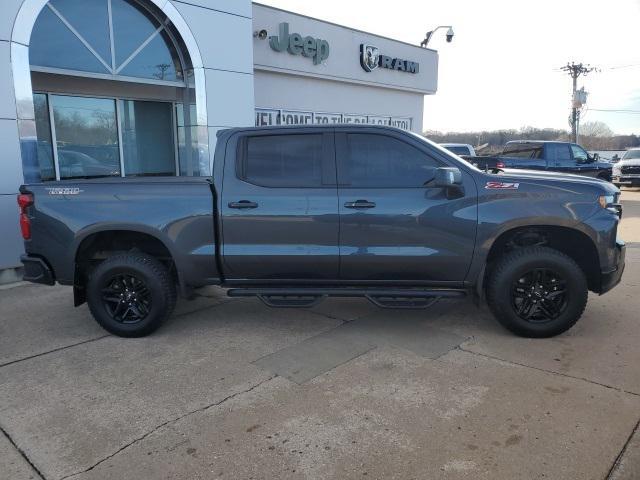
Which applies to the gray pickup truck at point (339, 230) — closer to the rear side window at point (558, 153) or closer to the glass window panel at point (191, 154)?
the glass window panel at point (191, 154)

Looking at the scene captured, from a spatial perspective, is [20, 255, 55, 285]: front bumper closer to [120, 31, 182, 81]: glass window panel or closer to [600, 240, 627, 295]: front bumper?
[120, 31, 182, 81]: glass window panel

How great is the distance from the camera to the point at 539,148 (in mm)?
15641

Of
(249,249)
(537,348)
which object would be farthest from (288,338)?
(537,348)

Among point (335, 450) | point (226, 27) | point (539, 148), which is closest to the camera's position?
point (335, 450)

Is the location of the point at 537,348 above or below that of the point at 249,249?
below

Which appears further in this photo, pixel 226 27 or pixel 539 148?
pixel 539 148

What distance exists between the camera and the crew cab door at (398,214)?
14.4 ft

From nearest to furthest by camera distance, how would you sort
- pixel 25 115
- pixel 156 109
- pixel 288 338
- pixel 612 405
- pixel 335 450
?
pixel 335 450
pixel 612 405
pixel 288 338
pixel 25 115
pixel 156 109

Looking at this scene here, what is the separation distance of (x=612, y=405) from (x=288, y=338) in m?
2.61

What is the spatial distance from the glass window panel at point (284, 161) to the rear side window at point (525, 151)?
511 inches

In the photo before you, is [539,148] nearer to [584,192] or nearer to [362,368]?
[584,192]

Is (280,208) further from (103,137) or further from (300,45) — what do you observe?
(300,45)

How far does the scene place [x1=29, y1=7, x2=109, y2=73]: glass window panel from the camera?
7457 millimetres

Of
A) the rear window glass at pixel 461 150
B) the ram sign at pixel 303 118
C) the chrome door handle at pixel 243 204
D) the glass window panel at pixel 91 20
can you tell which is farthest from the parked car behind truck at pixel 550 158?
the chrome door handle at pixel 243 204
